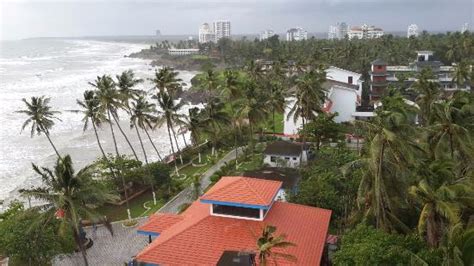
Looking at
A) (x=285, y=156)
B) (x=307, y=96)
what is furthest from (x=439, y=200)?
(x=285, y=156)

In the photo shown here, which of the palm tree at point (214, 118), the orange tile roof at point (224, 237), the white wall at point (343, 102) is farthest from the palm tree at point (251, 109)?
the orange tile roof at point (224, 237)

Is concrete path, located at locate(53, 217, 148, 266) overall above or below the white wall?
below

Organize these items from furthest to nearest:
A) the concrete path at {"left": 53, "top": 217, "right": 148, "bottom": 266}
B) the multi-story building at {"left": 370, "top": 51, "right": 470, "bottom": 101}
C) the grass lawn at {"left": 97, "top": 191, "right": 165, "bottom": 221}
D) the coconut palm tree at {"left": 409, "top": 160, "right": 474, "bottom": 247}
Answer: the multi-story building at {"left": 370, "top": 51, "right": 470, "bottom": 101} < the grass lawn at {"left": 97, "top": 191, "right": 165, "bottom": 221} < the concrete path at {"left": 53, "top": 217, "right": 148, "bottom": 266} < the coconut palm tree at {"left": 409, "top": 160, "right": 474, "bottom": 247}

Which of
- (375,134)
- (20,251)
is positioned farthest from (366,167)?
(20,251)

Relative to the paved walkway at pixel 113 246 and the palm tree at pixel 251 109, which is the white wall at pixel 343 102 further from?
the paved walkway at pixel 113 246

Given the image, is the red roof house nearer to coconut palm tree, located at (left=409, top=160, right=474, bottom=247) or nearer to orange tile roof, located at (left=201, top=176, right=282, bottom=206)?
orange tile roof, located at (left=201, top=176, right=282, bottom=206)

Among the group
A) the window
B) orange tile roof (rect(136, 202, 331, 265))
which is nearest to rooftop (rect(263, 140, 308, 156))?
orange tile roof (rect(136, 202, 331, 265))

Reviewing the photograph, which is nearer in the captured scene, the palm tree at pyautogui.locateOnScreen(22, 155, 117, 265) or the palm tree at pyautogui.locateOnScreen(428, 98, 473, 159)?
the palm tree at pyautogui.locateOnScreen(22, 155, 117, 265)
